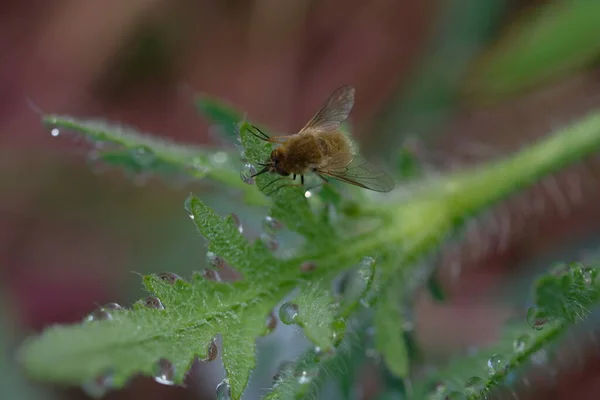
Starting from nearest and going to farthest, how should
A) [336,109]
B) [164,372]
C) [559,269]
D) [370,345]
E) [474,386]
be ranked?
[164,372], [474,386], [559,269], [370,345], [336,109]

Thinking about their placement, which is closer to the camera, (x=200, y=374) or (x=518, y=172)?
(x=518, y=172)

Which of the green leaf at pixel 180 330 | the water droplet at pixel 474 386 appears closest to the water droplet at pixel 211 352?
the green leaf at pixel 180 330

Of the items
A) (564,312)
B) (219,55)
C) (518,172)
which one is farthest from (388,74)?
(564,312)

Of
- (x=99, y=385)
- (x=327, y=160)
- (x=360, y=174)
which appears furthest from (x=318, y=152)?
(x=99, y=385)

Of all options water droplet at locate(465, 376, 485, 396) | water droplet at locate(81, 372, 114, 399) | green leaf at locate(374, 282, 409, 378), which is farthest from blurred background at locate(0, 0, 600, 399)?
water droplet at locate(81, 372, 114, 399)

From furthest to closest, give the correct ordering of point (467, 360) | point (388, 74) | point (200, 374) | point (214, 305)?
point (388, 74) < point (200, 374) < point (467, 360) < point (214, 305)

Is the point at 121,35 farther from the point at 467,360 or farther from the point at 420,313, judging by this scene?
the point at 467,360

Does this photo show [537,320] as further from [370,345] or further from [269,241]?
[269,241]
